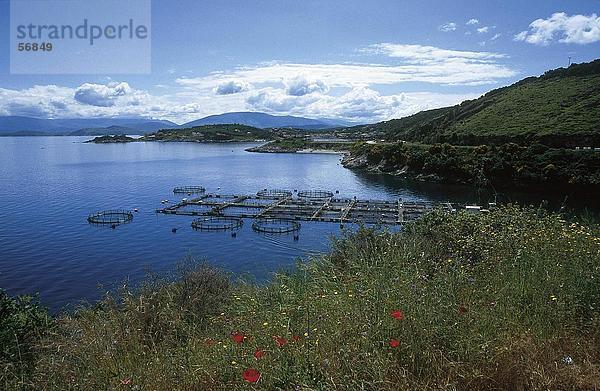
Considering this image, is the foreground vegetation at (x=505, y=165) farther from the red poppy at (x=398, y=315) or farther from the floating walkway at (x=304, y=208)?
the red poppy at (x=398, y=315)

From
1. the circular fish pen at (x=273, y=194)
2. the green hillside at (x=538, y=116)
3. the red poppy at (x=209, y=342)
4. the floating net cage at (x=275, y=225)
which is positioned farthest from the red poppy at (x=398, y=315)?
the green hillside at (x=538, y=116)

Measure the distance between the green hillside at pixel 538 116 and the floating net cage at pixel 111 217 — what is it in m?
73.6

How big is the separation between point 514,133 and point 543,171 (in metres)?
21.6

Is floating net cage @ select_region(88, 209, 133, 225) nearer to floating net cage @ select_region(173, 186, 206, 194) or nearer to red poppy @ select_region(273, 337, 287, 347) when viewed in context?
floating net cage @ select_region(173, 186, 206, 194)

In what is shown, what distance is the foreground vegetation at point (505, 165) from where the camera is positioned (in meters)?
66.0

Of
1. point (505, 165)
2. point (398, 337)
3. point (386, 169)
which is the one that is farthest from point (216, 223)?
point (386, 169)

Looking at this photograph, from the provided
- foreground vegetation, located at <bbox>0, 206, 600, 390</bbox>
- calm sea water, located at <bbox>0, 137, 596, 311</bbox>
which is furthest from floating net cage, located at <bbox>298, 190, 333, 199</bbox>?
foreground vegetation, located at <bbox>0, 206, 600, 390</bbox>

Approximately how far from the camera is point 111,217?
54.9 metres

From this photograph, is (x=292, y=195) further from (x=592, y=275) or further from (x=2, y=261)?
(x=592, y=275)

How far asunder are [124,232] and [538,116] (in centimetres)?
8997

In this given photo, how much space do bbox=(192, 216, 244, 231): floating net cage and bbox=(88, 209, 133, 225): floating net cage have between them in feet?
31.3

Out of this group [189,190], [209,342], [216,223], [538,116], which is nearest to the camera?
[209,342]

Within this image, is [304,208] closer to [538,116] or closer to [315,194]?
[315,194]

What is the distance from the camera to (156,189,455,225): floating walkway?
53.1 m
